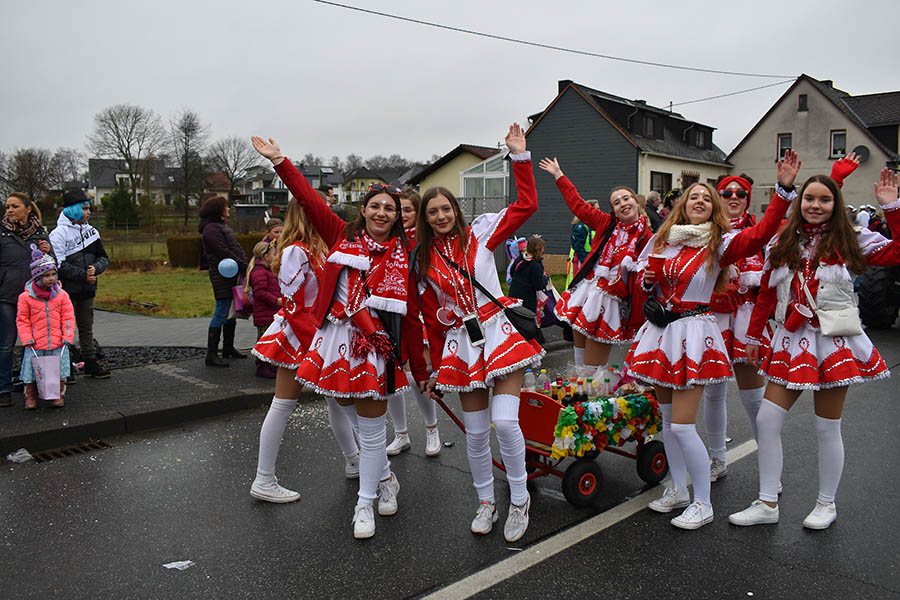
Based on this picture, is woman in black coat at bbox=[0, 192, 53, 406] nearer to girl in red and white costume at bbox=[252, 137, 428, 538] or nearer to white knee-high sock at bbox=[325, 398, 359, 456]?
white knee-high sock at bbox=[325, 398, 359, 456]

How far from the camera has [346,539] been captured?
4062mm

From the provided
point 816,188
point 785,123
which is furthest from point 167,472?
point 785,123

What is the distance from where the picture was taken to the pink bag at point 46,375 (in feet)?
20.7

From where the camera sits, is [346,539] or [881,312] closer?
[346,539]

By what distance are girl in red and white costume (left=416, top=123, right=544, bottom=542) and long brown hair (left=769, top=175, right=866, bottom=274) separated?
153 cm

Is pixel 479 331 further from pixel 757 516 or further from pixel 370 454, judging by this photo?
pixel 757 516

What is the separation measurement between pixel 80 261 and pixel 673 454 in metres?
6.28

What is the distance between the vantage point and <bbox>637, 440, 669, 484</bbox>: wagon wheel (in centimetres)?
473

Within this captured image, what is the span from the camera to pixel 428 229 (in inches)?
A: 160

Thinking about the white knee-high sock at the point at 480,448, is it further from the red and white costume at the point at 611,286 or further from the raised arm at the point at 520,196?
the red and white costume at the point at 611,286

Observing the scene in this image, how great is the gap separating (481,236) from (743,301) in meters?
2.03

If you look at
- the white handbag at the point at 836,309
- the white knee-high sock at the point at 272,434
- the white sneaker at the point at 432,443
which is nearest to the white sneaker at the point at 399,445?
the white sneaker at the point at 432,443

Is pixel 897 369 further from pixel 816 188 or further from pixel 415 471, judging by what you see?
pixel 415 471

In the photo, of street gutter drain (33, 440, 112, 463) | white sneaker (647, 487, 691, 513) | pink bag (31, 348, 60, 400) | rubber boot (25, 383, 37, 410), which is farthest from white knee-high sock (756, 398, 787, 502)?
rubber boot (25, 383, 37, 410)
